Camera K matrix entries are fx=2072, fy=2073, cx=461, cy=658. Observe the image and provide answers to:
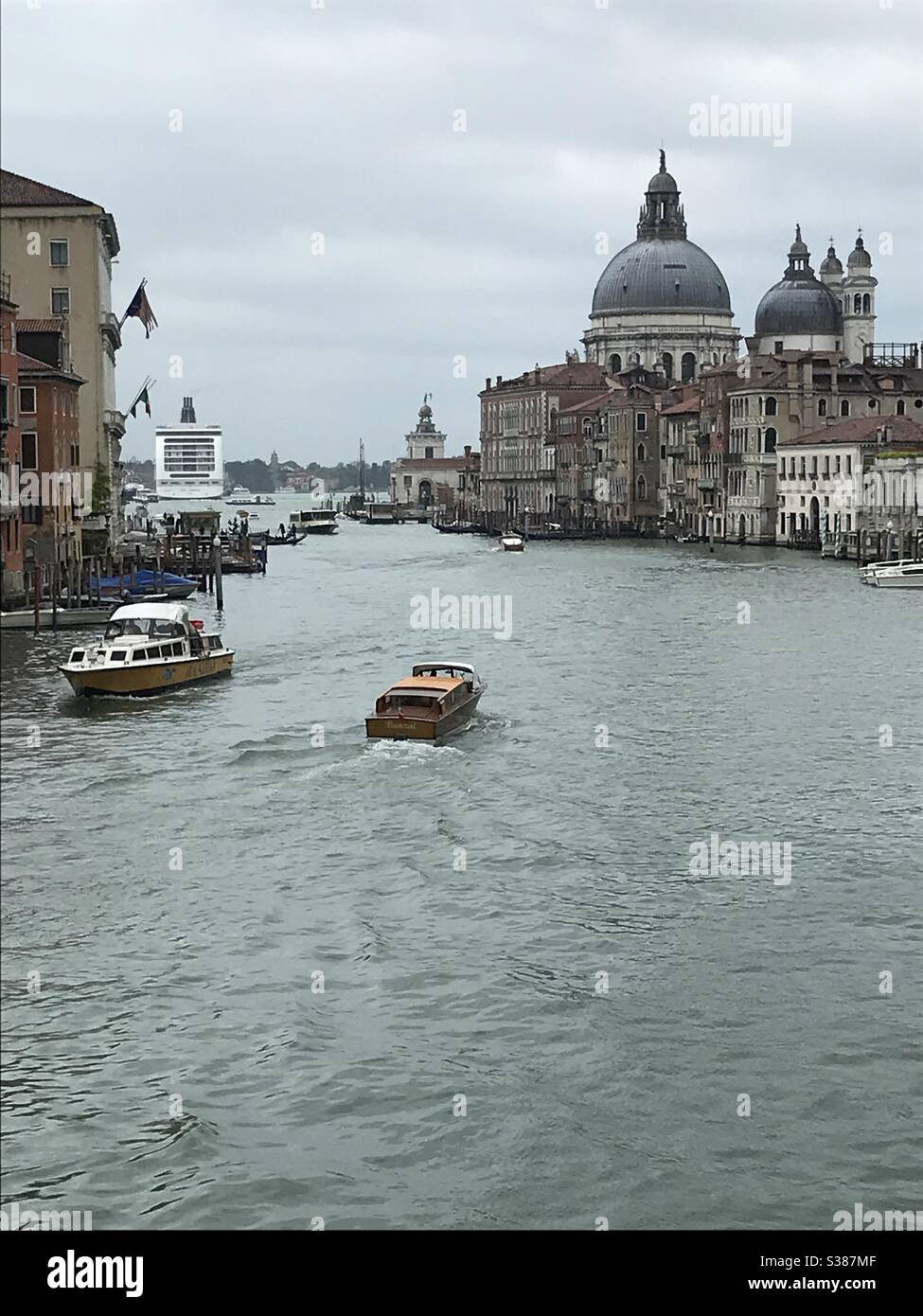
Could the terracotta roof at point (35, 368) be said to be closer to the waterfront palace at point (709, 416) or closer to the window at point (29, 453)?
the window at point (29, 453)

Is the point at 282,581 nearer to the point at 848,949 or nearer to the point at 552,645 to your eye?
the point at 552,645

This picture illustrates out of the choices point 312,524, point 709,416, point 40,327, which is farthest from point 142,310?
point 312,524

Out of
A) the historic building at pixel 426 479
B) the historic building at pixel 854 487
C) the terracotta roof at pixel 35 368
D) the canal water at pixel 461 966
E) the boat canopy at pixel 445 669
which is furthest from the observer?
the historic building at pixel 426 479

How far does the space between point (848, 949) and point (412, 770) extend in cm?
712

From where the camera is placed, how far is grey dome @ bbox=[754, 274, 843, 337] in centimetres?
10381

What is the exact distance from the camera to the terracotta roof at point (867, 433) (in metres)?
66.2

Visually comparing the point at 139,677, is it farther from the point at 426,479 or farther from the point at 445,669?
the point at 426,479

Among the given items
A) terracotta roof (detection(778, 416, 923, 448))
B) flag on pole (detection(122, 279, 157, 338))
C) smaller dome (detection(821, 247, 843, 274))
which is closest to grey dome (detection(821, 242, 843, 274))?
smaller dome (detection(821, 247, 843, 274))

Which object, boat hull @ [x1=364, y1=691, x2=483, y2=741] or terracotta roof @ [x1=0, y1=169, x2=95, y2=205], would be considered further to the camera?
terracotta roof @ [x1=0, y1=169, x2=95, y2=205]

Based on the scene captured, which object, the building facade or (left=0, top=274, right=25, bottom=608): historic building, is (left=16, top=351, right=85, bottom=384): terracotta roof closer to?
(left=0, top=274, right=25, bottom=608): historic building

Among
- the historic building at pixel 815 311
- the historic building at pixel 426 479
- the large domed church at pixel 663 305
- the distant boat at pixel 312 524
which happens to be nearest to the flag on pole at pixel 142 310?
the distant boat at pixel 312 524

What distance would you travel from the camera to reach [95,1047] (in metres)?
10.9

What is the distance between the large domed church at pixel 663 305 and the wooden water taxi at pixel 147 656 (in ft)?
308

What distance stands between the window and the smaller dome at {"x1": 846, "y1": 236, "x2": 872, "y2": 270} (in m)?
75.2
